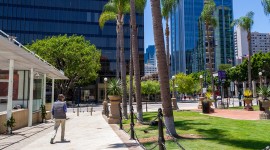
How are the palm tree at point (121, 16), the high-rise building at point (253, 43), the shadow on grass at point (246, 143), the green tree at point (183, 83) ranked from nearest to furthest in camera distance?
1. the shadow on grass at point (246, 143)
2. the palm tree at point (121, 16)
3. the green tree at point (183, 83)
4. the high-rise building at point (253, 43)

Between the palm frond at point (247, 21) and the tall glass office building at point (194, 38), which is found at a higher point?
the tall glass office building at point (194, 38)

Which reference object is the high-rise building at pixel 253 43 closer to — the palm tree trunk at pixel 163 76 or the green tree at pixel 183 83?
the green tree at pixel 183 83

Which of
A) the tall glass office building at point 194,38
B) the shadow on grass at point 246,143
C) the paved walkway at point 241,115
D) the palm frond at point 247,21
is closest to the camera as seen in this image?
the shadow on grass at point 246,143

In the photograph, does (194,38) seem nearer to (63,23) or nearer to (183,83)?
(183,83)

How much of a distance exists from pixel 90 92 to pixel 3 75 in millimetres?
62827

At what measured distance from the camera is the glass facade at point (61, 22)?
77250 millimetres

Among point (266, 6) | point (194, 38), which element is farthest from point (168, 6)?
point (194, 38)

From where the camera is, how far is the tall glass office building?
15775 cm

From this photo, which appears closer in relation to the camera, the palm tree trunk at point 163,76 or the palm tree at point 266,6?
the palm tree trunk at point 163,76

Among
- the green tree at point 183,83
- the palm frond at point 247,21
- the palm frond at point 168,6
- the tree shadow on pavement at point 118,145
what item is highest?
the palm frond at point 247,21

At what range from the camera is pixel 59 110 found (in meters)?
12.3

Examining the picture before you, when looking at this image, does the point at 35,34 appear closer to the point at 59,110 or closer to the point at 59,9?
the point at 59,9

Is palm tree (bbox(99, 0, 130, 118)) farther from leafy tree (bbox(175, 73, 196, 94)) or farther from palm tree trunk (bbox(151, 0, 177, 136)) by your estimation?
leafy tree (bbox(175, 73, 196, 94))

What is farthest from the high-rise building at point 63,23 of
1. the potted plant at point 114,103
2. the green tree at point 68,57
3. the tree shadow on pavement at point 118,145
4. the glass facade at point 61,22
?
the tree shadow on pavement at point 118,145
